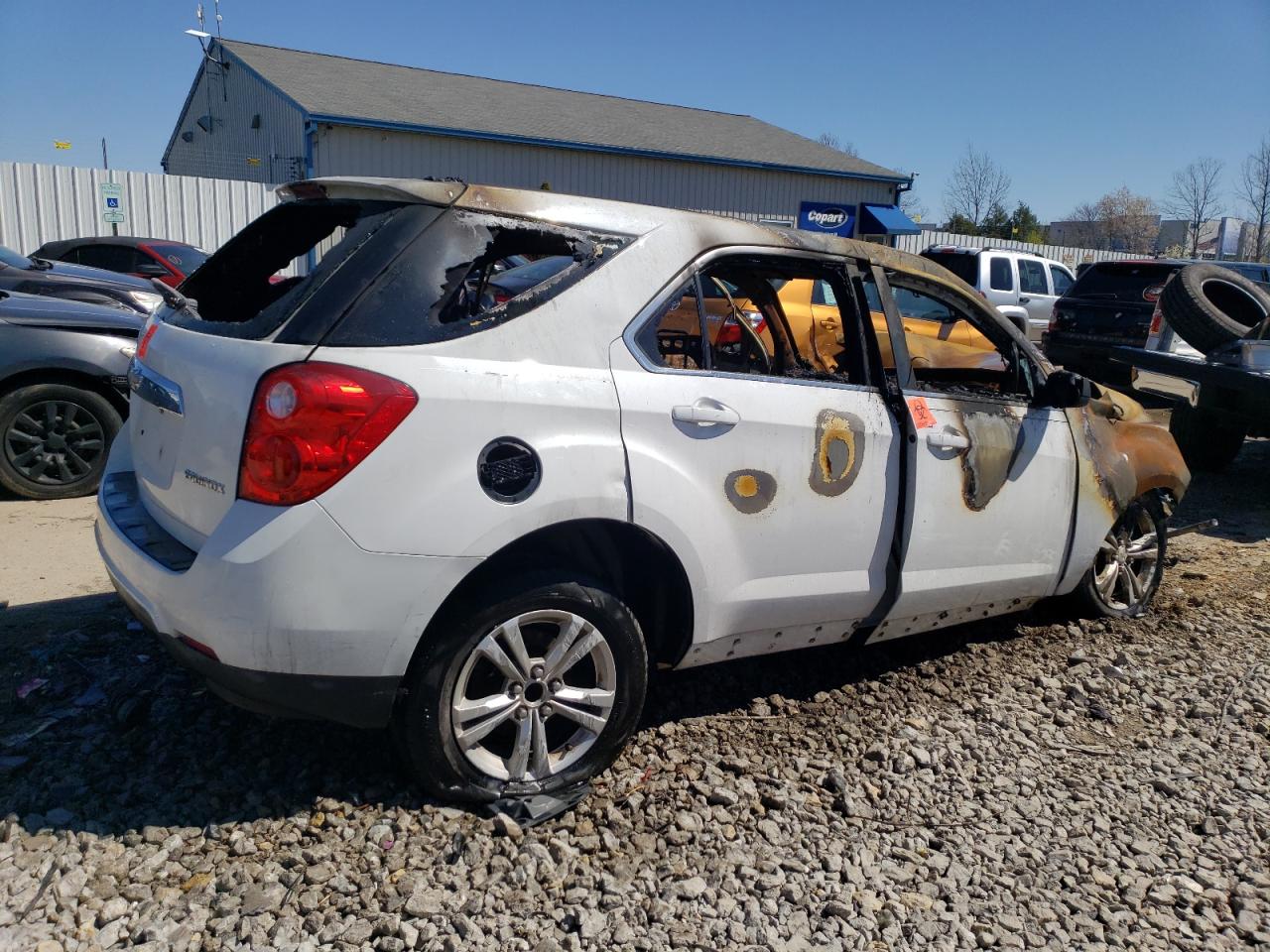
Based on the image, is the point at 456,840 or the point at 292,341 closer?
the point at 292,341

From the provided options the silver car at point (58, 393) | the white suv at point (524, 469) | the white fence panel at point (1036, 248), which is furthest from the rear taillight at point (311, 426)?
the white fence panel at point (1036, 248)

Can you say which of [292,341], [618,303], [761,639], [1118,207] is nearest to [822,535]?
[761,639]

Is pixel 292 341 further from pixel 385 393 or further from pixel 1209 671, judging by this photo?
pixel 1209 671

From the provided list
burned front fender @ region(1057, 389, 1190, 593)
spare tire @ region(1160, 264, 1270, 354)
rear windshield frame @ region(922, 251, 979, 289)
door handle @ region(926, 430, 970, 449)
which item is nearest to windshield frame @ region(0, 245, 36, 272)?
door handle @ region(926, 430, 970, 449)

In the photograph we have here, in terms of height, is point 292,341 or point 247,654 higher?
point 292,341

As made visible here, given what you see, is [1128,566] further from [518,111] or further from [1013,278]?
[518,111]

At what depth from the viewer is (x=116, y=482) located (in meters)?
3.33

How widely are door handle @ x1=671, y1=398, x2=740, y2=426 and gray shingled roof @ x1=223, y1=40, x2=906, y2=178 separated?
66.5 ft

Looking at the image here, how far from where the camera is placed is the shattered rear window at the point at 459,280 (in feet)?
8.72

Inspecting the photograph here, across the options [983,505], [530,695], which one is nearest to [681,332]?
[530,695]

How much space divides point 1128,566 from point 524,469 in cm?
351

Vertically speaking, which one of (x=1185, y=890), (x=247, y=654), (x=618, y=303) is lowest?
(x=1185, y=890)

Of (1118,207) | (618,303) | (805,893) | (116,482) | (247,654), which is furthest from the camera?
(1118,207)

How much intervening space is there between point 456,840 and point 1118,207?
70.3m
